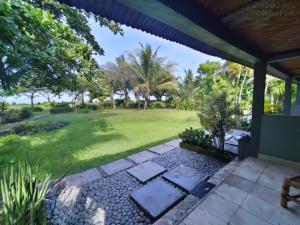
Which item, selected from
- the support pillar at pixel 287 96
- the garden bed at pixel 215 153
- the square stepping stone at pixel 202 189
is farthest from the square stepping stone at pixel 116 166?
the support pillar at pixel 287 96

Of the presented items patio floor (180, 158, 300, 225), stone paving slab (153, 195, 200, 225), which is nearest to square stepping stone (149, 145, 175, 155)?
patio floor (180, 158, 300, 225)

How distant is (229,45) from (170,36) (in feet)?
3.41

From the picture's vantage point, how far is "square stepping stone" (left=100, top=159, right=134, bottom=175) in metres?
3.80

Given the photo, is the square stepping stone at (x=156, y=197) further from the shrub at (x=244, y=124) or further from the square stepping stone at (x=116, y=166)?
the shrub at (x=244, y=124)

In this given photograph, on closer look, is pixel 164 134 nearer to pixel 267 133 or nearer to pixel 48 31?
pixel 267 133

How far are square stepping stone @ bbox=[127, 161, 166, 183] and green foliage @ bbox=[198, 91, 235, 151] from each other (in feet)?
6.12

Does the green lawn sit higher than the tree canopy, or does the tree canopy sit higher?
the tree canopy

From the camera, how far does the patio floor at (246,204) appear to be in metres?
2.03

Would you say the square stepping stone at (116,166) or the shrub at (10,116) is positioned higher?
the shrub at (10,116)

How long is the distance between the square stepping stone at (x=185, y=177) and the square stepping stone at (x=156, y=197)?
177 mm

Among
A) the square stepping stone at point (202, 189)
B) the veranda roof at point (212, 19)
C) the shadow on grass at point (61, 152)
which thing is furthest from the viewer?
the shadow on grass at point (61, 152)

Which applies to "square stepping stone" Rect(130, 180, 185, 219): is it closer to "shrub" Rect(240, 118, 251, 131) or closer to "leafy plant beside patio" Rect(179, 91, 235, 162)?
"leafy plant beside patio" Rect(179, 91, 235, 162)

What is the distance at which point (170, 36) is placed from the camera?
→ 7.81 feet

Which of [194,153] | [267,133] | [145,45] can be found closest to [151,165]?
[194,153]
